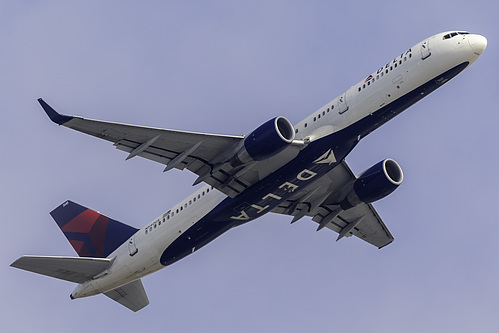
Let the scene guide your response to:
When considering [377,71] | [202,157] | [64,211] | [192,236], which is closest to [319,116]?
[377,71]

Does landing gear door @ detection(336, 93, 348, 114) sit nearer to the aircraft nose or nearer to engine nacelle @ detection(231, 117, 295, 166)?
engine nacelle @ detection(231, 117, 295, 166)

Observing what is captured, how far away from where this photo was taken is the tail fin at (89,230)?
50.6 metres

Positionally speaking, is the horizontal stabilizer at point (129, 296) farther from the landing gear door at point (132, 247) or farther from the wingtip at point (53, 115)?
the wingtip at point (53, 115)

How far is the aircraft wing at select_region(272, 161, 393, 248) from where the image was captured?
161 ft

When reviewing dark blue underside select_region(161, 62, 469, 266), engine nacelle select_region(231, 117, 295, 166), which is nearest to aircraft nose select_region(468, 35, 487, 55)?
dark blue underside select_region(161, 62, 469, 266)

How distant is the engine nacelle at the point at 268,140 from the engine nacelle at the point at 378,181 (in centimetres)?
809

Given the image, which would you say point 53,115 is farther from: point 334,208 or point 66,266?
point 334,208

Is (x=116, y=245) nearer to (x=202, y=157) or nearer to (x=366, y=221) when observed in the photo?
(x=202, y=157)

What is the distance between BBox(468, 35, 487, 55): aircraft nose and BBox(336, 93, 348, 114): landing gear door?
271 inches

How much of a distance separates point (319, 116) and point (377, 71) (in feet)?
12.5

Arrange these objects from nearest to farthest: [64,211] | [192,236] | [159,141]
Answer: [159,141] → [192,236] → [64,211]

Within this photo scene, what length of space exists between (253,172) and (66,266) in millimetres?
12173

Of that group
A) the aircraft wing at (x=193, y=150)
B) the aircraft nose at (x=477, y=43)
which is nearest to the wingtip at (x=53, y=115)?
the aircraft wing at (x=193, y=150)

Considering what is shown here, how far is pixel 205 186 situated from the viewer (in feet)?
157
